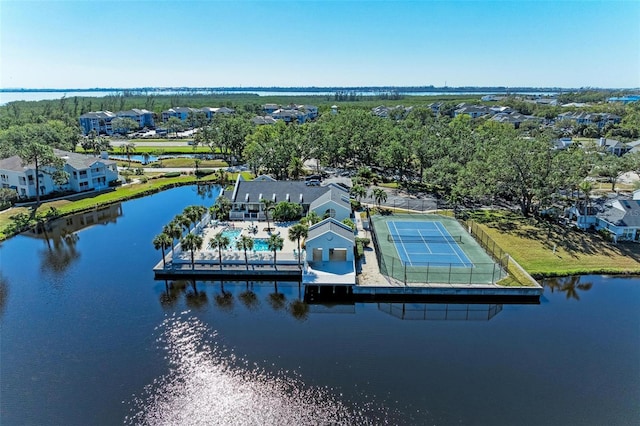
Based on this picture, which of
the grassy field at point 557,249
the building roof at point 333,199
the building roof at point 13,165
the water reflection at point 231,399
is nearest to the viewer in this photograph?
the water reflection at point 231,399

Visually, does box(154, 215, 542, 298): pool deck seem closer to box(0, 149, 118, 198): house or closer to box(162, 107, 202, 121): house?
box(0, 149, 118, 198): house

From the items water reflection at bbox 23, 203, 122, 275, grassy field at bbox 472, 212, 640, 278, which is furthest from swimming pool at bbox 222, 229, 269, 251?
grassy field at bbox 472, 212, 640, 278

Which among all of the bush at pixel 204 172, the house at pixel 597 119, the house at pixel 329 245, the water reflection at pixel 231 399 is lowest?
the water reflection at pixel 231 399

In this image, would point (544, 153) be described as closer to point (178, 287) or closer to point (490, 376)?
point (490, 376)

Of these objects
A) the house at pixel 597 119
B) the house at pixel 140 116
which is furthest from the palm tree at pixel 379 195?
the house at pixel 140 116

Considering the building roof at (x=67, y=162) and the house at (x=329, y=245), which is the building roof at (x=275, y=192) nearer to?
the house at (x=329, y=245)

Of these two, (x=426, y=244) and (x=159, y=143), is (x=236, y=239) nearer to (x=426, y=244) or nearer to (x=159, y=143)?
(x=426, y=244)
